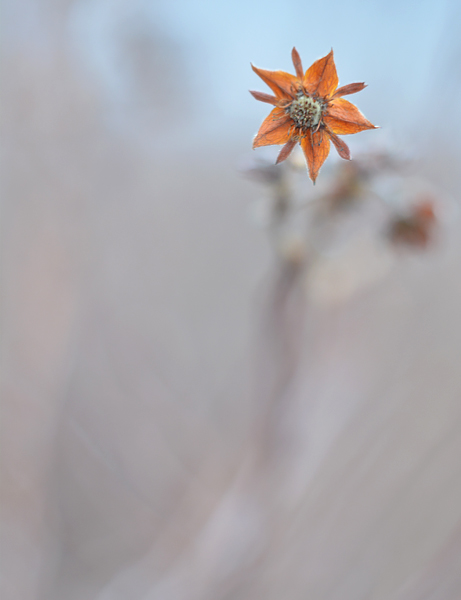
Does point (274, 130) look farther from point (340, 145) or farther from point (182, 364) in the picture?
point (182, 364)

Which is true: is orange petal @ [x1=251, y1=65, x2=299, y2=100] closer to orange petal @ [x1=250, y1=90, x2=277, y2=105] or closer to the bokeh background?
orange petal @ [x1=250, y1=90, x2=277, y2=105]

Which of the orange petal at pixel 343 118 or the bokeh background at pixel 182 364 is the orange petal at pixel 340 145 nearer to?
the orange petal at pixel 343 118

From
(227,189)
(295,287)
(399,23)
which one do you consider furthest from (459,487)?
(227,189)

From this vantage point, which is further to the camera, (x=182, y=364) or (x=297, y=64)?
(x=182, y=364)

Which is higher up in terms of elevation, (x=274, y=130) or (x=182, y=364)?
(x=182, y=364)

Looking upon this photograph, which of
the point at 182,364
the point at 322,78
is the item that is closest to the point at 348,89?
the point at 322,78

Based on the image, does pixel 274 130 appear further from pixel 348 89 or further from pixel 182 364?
pixel 182 364
